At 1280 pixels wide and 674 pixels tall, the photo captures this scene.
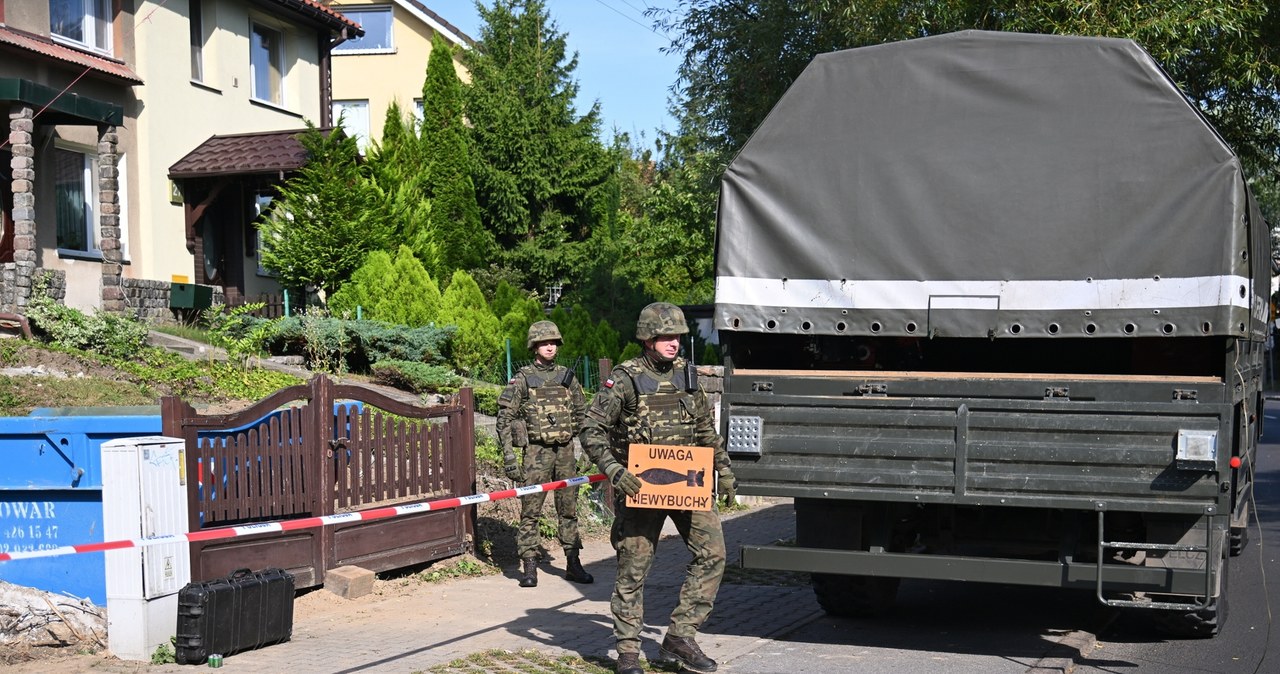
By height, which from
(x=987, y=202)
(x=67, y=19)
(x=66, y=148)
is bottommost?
(x=987, y=202)

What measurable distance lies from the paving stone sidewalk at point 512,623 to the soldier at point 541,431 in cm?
39

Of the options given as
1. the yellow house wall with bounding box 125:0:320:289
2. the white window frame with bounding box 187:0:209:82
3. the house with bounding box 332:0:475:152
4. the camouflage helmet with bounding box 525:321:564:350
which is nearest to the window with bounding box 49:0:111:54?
the yellow house wall with bounding box 125:0:320:289

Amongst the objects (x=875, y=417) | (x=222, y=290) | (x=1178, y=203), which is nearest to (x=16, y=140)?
(x=222, y=290)

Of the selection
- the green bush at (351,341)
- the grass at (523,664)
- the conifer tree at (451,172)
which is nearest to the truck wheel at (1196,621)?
the grass at (523,664)

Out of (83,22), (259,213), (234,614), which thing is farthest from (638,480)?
(259,213)

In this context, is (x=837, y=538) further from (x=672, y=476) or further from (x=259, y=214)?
(x=259, y=214)

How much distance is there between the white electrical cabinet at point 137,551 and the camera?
6711 mm

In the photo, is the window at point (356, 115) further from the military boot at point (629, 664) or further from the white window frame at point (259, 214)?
the military boot at point (629, 664)

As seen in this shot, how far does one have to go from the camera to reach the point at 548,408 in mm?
9641

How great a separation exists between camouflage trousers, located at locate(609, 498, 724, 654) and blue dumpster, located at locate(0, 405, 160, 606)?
2820 millimetres

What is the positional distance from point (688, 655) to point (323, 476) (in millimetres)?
3026

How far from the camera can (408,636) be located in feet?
25.0

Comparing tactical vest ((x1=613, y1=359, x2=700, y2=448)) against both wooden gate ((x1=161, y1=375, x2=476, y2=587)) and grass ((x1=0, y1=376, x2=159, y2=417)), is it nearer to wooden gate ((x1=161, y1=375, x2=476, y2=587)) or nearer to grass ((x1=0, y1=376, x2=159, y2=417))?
wooden gate ((x1=161, y1=375, x2=476, y2=587))

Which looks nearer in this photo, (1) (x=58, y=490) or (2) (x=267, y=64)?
(1) (x=58, y=490)
